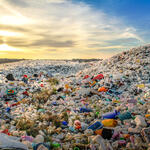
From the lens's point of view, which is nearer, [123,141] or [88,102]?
[123,141]

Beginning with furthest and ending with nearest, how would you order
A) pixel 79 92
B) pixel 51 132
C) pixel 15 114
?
pixel 79 92 → pixel 15 114 → pixel 51 132

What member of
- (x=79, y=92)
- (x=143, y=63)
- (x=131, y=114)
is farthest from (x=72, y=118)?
(x=143, y=63)

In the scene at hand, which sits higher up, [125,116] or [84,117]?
[125,116]

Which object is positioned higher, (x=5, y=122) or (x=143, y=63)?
(x=143, y=63)

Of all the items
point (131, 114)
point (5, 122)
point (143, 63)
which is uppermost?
point (143, 63)

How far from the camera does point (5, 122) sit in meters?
3.73

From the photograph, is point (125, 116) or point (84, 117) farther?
point (84, 117)

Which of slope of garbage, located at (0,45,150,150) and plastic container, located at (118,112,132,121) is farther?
plastic container, located at (118,112,132,121)

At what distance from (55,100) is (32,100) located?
0.80 meters

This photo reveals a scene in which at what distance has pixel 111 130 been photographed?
2885 mm

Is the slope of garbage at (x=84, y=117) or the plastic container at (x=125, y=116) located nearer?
the slope of garbage at (x=84, y=117)

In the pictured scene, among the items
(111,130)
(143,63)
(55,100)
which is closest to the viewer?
(111,130)

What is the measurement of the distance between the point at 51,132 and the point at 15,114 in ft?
5.18

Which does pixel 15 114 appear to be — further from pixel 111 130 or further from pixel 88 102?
pixel 111 130
